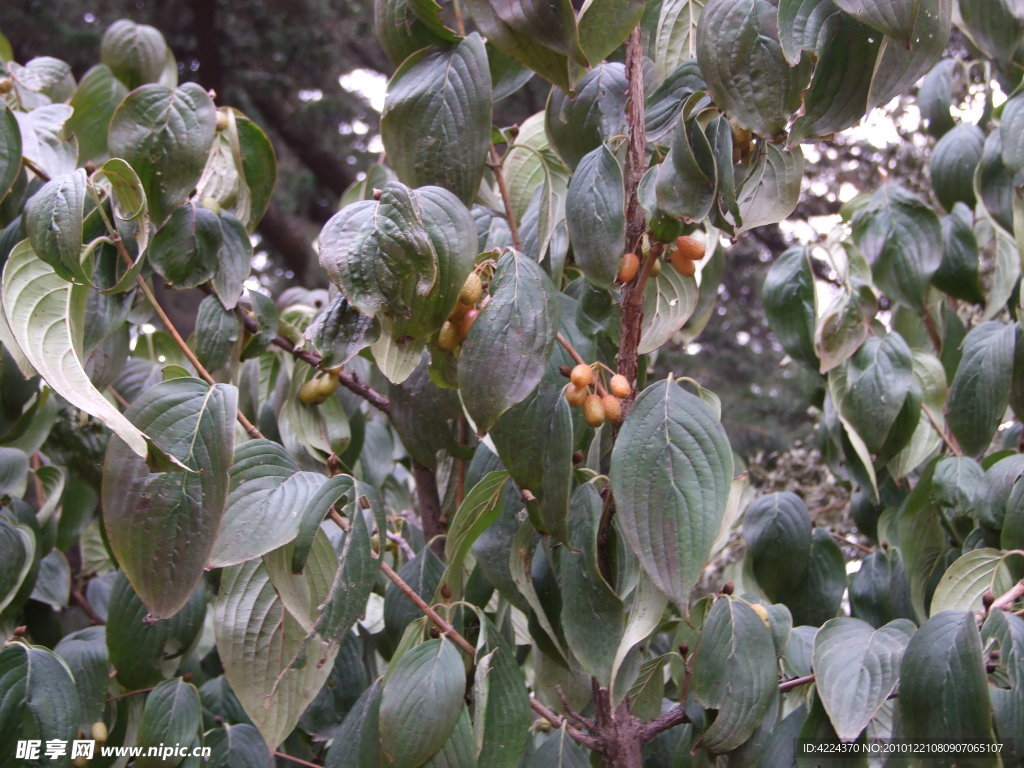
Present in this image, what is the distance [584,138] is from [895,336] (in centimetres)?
56

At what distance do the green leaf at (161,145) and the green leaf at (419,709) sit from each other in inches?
23.5

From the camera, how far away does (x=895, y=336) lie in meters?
1.22

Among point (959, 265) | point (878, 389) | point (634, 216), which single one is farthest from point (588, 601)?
point (959, 265)

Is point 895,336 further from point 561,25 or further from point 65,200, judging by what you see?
point 65,200

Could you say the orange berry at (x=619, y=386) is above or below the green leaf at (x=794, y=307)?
above

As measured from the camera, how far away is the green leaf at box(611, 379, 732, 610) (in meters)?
0.69

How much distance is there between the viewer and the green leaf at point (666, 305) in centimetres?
95

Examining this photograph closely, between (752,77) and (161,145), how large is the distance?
0.65 metres

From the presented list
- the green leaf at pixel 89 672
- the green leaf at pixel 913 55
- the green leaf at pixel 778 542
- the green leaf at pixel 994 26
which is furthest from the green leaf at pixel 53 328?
the green leaf at pixel 994 26

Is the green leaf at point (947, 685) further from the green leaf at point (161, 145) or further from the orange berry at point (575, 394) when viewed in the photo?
the green leaf at point (161, 145)

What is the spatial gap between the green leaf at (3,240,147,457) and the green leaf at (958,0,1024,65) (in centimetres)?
121

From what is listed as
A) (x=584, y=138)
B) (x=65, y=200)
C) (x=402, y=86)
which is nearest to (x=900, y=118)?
(x=584, y=138)

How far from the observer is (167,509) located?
69cm

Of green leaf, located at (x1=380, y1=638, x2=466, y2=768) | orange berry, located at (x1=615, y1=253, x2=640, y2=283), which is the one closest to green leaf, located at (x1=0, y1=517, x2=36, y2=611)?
green leaf, located at (x1=380, y1=638, x2=466, y2=768)
